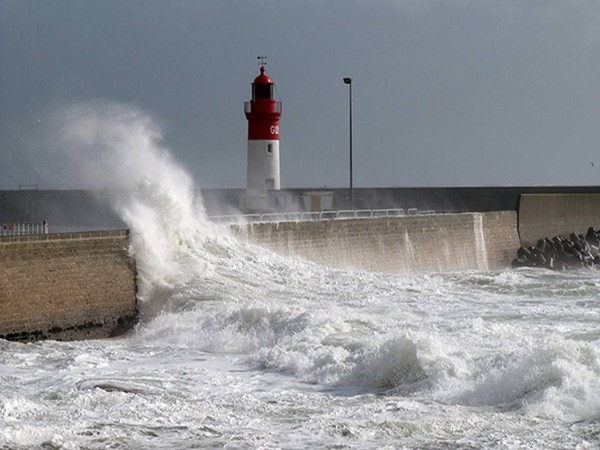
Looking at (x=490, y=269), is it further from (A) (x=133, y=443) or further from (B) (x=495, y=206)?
(A) (x=133, y=443)

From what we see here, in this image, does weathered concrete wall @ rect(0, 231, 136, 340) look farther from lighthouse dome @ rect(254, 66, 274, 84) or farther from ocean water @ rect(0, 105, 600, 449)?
lighthouse dome @ rect(254, 66, 274, 84)

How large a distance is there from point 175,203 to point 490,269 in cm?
997

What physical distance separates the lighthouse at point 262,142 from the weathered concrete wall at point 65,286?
11.8 m

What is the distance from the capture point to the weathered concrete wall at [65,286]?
1300 cm

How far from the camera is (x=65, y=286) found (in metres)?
13.7

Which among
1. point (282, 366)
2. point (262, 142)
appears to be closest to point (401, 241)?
point (262, 142)

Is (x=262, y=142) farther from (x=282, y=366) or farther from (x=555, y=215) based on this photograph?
(x=282, y=366)

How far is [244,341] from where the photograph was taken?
12898 millimetres

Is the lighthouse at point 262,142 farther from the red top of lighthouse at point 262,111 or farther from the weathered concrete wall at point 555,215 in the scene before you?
the weathered concrete wall at point 555,215

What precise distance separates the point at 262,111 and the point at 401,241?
18.5 feet

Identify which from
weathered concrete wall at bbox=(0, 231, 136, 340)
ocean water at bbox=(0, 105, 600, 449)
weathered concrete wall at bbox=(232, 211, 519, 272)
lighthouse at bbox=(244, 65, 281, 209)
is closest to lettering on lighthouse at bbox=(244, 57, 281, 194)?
lighthouse at bbox=(244, 65, 281, 209)

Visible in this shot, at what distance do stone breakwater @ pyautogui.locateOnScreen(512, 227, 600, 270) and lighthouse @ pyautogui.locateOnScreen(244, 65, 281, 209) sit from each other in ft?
19.5

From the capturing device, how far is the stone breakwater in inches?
1046

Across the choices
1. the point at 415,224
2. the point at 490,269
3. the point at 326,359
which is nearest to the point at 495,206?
the point at 490,269
